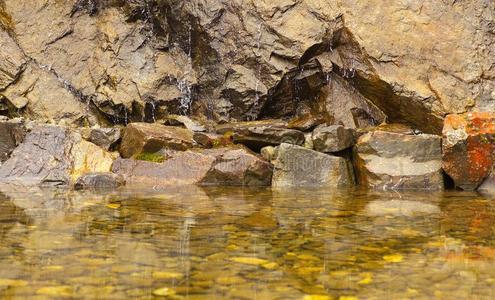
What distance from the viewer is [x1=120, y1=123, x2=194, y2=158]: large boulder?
10.3 metres

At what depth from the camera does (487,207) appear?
675cm

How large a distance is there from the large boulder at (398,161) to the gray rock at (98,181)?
4446 mm

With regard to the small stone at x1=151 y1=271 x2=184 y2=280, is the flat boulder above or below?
above

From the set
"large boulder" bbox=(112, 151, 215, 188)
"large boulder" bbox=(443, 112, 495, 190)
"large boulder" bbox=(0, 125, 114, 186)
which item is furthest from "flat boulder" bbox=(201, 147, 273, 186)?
"large boulder" bbox=(443, 112, 495, 190)

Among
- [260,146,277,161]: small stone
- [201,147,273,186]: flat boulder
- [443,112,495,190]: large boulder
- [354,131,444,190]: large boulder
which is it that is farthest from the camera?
[260,146,277,161]: small stone

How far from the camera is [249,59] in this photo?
43.5 feet

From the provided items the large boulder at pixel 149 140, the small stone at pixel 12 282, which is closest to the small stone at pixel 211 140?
the large boulder at pixel 149 140

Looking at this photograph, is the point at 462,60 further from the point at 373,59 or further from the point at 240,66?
the point at 240,66

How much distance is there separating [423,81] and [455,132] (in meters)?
2.98

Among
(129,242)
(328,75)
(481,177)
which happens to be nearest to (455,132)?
(481,177)

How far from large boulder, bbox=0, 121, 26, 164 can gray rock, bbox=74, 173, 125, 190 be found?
226 cm

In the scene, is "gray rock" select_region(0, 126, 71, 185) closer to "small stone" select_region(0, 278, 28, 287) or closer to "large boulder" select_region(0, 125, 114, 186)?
"large boulder" select_region(0, 125, 114, 186)

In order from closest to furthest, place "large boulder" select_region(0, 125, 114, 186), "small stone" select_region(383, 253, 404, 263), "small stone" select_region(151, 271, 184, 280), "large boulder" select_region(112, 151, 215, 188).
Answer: "small stone" select_region(151, 271, 184, 280) < "small stone" select_region(383, 253, 404, 263) < "large boulder" select_region(112, 151, 215, 188) < "large boulder" select_region(0, 125, 114, 186)

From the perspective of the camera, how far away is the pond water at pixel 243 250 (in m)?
3.05
